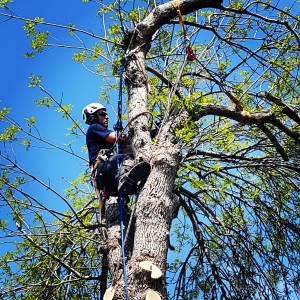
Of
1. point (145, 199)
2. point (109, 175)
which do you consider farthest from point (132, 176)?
point (109, 175)

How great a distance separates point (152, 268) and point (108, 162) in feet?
4.89

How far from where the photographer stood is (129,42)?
4.99 m

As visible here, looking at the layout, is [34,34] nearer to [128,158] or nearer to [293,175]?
[128,158]

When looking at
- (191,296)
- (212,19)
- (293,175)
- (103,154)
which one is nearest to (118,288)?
(103,154)

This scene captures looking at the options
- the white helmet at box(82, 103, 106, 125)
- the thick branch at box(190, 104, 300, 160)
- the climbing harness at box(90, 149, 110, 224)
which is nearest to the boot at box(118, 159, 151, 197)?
the climbing harness at box(90, 149, 110, 224)

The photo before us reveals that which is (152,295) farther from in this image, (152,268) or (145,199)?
(145,199)

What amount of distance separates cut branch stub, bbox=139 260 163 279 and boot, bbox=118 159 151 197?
2.65ft

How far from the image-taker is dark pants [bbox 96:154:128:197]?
4.19 metres

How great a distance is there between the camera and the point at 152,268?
2930 millimetres

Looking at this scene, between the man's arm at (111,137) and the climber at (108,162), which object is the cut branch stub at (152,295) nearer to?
the climber at (108,162)

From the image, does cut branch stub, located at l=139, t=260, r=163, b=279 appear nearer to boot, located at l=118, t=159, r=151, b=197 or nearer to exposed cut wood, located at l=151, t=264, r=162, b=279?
exposed cut wood, located at l=151, t=264, r=162, b=279

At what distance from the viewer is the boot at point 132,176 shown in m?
3.54

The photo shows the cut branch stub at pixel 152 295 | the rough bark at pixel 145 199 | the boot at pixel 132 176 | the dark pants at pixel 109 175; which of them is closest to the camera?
the cut branch stub at pixel 152 295

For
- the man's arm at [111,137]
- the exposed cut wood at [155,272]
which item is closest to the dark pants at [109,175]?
the man's arm at [111,137]
